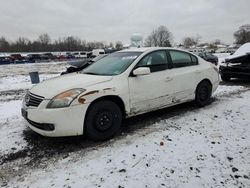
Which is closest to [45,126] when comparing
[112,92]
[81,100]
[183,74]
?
[81,100]

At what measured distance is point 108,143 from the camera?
405 centimetres

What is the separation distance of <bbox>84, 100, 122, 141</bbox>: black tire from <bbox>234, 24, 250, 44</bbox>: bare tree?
363 ft

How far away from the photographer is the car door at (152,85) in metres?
4.52

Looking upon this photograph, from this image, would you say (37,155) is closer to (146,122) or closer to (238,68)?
(146,122)

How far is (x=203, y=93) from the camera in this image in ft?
19.7

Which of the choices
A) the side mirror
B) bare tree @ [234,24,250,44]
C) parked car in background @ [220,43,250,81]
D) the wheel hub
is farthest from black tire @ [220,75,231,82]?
bare tree @ [234,24,250,44]

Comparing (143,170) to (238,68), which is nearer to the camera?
(143,170)

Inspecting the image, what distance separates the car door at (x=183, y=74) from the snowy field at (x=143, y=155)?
575 millimetres

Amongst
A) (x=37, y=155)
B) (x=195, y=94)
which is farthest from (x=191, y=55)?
(x=37, y=155)

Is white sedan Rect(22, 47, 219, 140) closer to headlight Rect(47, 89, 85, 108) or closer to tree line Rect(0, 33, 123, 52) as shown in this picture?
headlight Rect(47, 89, 85, 108)

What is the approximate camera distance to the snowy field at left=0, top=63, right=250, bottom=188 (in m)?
2.97

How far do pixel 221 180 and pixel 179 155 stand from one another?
750 millimetres

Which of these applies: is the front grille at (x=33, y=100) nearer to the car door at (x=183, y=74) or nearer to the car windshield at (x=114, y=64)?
the car windshield at (x=114, y=64)

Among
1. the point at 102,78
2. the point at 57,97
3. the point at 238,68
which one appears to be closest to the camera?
the point at 57,97
